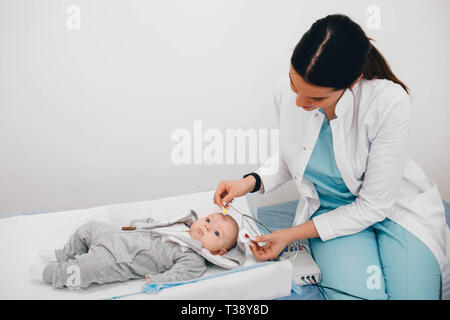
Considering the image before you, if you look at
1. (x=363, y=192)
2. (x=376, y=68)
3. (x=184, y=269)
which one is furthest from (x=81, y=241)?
(x=376, y=68)

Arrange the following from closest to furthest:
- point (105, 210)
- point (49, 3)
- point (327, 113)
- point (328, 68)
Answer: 1. point (328, 68)
2. point (327, 113)
3. point (105, 210)
4. point (49, 3)

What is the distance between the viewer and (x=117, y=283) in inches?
53.8

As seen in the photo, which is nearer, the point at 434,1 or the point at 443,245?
the point at 443,245

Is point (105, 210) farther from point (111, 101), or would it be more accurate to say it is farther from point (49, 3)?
point (49, 3)

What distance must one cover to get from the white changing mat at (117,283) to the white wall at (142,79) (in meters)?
0.47

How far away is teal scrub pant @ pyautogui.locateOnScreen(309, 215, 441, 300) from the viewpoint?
1.32 meters

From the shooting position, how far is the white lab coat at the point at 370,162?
4.24 ft

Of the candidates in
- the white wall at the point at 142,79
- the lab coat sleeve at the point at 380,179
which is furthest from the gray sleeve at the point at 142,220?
the lab coat sleeve at the point at 380,179

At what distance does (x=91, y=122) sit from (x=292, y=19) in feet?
3.87

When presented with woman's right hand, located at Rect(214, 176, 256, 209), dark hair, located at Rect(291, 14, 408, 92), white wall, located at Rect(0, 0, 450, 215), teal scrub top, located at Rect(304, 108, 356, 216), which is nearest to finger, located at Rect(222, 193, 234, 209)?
woman's right hand, located at Rect(214, 176, 256, 209)

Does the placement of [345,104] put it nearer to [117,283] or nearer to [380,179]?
[380,179]

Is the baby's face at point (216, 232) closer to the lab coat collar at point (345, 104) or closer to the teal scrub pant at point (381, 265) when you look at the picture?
the teal scrub pant at point (381, 265)

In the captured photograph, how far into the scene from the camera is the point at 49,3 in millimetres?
1822
